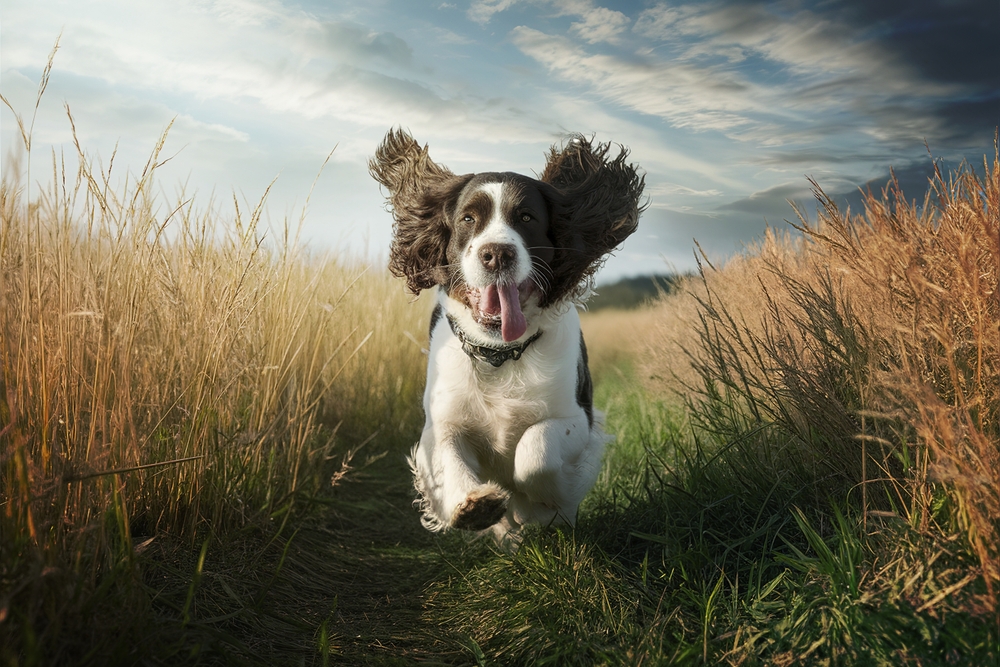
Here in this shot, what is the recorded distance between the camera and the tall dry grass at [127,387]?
2117 mm

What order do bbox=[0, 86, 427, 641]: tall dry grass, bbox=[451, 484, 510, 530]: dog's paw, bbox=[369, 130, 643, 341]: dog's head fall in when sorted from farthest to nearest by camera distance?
bbox=[369, 130, 643, 341]: dog's head < bbox=[451, 484, 510, 530]: dog's paw < bbox=[0, 86, 427, 641]: tall dry grass

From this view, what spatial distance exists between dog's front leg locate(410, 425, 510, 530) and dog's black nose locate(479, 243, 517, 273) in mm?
871

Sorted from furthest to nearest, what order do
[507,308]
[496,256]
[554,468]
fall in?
[554,468], [507,308], [496,256]

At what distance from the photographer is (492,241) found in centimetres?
324

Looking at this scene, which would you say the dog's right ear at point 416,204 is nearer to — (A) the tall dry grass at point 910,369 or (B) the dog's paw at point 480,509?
(B) the dog's paw at point 480,509

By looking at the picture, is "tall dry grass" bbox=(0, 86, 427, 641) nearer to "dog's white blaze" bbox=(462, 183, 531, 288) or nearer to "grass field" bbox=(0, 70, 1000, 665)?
"grass field" bbox=(0, 70, 1000, 665)

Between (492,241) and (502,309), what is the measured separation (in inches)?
12.0

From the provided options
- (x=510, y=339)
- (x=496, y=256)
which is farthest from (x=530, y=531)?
(x=496, y=256)

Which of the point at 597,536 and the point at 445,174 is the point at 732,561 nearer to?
the point at 597,536

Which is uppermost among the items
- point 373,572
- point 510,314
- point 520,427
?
point 510,314

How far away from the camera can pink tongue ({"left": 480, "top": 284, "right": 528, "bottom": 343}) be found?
3.32 m

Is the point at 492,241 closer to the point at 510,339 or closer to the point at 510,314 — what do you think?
the point at 510,314

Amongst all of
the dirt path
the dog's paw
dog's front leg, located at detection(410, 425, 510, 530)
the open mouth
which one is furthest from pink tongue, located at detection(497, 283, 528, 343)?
the dirt path

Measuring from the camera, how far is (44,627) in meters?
1.83
